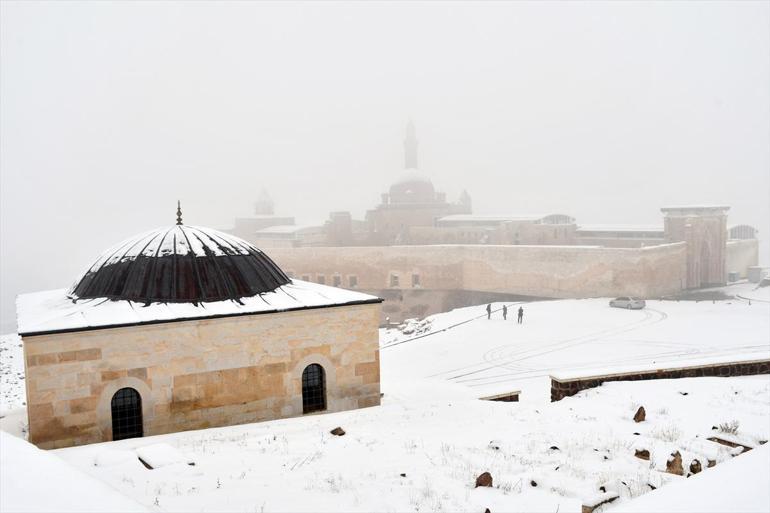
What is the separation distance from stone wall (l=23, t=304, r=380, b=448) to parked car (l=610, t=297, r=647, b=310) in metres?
18.8

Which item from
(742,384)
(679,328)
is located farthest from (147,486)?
(679,328)

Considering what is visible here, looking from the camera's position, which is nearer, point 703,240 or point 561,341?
point 561,341

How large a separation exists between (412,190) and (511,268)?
2537cm

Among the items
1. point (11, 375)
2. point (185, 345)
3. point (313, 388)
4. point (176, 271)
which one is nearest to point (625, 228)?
point (313, 388)

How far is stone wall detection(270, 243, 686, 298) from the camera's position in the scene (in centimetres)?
3045

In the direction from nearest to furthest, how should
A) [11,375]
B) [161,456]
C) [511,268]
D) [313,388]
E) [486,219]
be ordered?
[161,456]
[313,388]
[11,375]
[511,268]
[486,219]

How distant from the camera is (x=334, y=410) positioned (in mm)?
11609

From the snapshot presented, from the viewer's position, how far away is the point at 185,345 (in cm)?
1052

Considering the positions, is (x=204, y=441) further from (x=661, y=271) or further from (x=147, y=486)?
(x=661, y=271)

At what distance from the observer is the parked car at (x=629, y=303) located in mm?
27094

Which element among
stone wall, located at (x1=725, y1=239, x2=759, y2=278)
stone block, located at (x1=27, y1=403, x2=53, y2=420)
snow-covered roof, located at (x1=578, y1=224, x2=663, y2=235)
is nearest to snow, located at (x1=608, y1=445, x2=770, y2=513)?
stone block, located at (x1=27, y1=403, x2=53, y2=420)

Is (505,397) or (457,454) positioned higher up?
(457,454)

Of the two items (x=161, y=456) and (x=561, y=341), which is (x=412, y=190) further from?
(x=161, y=456)

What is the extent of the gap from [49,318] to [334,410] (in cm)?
532
